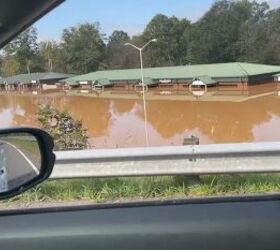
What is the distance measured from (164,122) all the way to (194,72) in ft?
18.9

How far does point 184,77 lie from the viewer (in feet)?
13.5

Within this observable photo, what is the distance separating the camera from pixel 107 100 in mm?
4773

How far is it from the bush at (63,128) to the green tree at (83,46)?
18.3ft

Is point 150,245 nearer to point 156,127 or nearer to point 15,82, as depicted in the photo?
point 15,82

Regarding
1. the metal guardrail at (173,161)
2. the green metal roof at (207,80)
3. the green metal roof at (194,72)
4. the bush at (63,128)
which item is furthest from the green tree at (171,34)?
the bush at (63,128)

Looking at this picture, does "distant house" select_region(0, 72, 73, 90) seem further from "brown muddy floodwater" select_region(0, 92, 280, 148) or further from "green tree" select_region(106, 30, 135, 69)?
"brown muddy floodwater" select_region(0, 92, 280, 148)

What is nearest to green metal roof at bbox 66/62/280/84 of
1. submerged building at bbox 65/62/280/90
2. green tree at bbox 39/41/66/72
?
submerged building at bbox 65/62/280/90

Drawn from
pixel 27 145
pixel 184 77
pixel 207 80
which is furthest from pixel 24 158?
pixel 184 77

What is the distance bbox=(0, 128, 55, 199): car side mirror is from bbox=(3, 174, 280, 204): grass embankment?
3.59 m

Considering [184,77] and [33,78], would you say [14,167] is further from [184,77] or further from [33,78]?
[184,77]

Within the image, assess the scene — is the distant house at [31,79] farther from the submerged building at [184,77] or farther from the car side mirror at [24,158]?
the car side mirror at [24,158]

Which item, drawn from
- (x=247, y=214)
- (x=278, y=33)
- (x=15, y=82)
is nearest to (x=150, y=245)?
(x=247, y=214)

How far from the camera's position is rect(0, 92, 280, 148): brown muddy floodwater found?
5.35 metres

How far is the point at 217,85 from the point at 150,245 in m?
2.44
